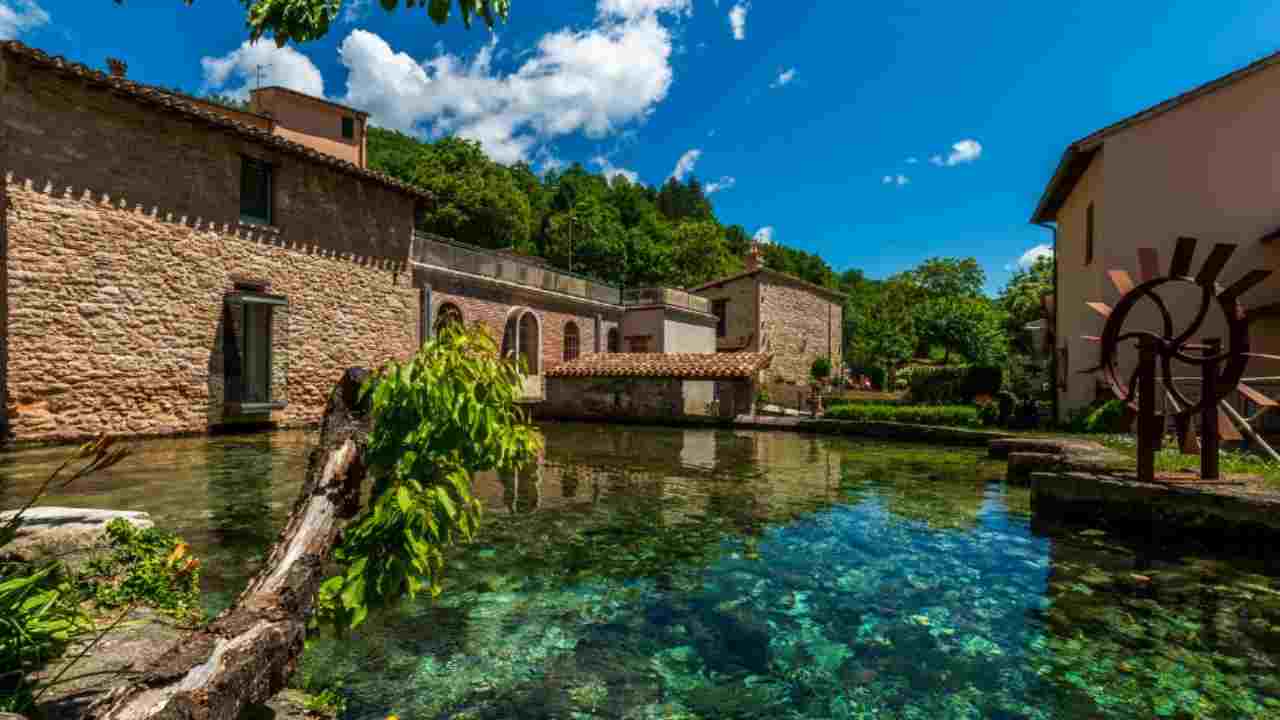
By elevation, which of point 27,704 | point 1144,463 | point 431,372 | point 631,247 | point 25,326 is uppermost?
point 631,247

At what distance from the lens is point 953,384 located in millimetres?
27422

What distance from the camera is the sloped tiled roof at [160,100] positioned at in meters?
11.2

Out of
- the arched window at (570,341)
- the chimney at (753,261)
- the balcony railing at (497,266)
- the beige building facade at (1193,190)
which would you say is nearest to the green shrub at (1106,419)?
the beige building facade at (1193,190)

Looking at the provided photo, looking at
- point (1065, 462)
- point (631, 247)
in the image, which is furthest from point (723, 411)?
point (631, 247)

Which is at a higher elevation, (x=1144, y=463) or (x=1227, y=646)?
(x=1144, y=463)

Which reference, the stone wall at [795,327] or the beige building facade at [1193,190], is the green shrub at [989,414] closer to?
the beige building facade at [1193,190]

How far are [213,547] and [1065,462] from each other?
9.39 metres

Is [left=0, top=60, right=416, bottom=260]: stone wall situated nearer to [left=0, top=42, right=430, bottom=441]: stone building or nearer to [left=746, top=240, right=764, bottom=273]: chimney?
[left=0, top=42, right=430, bottom=441]: stone building

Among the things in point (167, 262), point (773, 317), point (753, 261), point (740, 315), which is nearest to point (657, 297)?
point (740, 315)

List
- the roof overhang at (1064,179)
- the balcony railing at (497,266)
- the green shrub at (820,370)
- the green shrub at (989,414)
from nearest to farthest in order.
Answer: the roof overhang at (1064,179) < the green shrub at (989,414) < the balcony railing at (497,266) < the green shrub at (820,370)

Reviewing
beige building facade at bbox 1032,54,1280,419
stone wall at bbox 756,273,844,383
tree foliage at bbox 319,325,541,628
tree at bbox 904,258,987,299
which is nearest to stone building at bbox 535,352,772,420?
beige building facade at bbox 1032,54,1280,419

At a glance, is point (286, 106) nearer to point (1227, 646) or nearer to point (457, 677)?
point (457, 677)

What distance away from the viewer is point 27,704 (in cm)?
221

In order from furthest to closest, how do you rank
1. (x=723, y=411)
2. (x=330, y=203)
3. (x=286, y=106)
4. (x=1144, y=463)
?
(x=286, y=106) < (x=723, y=411) < (x=330, y=203) < (x=1144, y=463)
